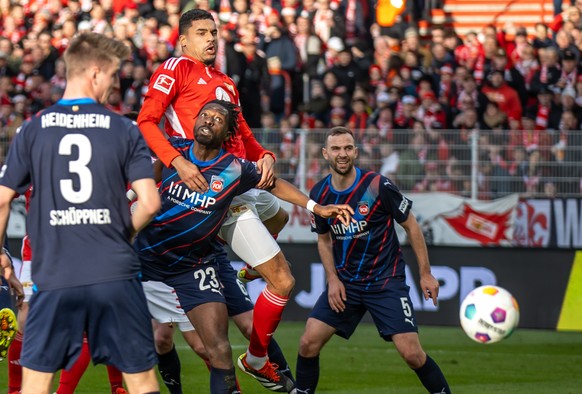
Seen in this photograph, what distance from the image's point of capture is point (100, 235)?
5648mm

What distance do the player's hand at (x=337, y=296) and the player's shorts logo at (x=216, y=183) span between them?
1423mm

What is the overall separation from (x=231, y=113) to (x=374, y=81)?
10.7m

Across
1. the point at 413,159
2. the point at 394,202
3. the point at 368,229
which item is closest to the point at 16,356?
the point at 368,229

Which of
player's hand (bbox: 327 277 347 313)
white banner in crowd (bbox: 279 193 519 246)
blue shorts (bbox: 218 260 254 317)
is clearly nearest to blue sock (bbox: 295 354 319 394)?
player's hand (bbox: 327 277 347 313)

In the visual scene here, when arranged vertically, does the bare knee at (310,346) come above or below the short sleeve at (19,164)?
below

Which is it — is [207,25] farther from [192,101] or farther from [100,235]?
[100,235]

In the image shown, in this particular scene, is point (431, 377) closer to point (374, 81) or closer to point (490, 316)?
point (490, 316)

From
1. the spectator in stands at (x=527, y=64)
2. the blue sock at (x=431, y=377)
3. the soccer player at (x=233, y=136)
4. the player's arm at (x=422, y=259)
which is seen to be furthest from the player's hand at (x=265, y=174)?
the spectator in stands at (x=527, y=64)

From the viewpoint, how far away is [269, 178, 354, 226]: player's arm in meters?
7.51

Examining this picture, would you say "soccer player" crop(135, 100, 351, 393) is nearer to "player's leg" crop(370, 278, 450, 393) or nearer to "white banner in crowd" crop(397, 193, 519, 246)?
"player's leg" crop(370, 278, 450, 393)

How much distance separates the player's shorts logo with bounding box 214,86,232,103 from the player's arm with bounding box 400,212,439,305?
5.29ft

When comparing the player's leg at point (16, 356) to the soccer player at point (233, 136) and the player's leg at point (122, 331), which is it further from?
the player's leg at point (122, 331)

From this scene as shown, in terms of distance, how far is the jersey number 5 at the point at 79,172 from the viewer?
18.4 feet

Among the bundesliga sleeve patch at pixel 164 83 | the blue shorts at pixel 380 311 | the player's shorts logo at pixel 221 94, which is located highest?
the bundesliga sleeve patch at pixel 164 83
